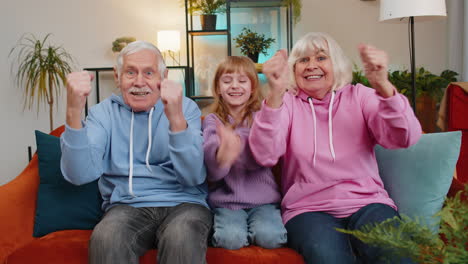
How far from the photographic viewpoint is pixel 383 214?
1547mm

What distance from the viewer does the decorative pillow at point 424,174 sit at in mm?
1679

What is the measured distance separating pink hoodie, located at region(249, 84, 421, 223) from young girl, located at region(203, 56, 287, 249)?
80 mm

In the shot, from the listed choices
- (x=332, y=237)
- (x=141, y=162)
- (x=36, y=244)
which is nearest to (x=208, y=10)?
(x=141, y=162)

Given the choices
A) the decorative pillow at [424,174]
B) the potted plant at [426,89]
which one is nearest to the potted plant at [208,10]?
the potted plant at [426,89]

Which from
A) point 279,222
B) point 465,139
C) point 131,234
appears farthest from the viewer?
point 465,139

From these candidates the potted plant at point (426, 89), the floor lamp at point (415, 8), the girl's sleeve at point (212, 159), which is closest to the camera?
the girl's sleeve at point (212, 159)

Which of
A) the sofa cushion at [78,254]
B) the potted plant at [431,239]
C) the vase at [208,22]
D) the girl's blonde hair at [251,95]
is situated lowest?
the sofa cushion at [78,254]

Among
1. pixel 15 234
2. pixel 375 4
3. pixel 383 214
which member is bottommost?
pixel 15 234

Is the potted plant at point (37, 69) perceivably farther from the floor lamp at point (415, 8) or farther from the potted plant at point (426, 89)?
the floor lamp at point (415, 8)

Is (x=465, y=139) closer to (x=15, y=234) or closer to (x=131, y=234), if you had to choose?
(x=131, y=234)

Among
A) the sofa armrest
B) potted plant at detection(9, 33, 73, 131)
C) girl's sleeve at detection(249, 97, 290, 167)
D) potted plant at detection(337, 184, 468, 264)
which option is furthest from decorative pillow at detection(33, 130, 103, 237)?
potted plant at detection(9, 33, 73, 131)

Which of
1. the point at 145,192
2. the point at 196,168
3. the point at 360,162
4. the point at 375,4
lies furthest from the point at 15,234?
the point at 375,4

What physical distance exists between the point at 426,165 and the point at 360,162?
0.24 m

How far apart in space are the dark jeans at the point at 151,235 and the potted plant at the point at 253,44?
2967 mm
